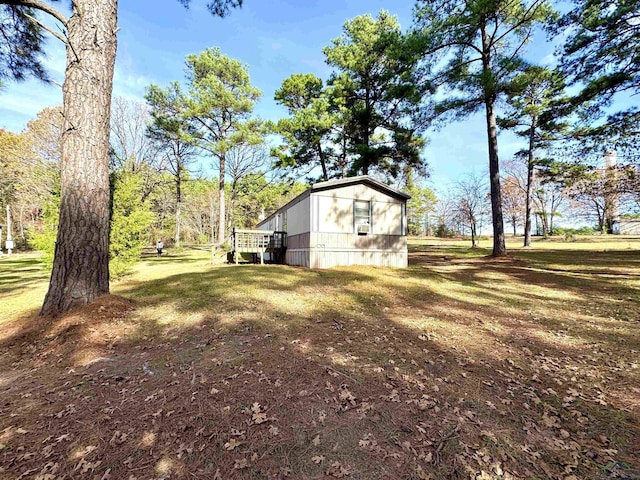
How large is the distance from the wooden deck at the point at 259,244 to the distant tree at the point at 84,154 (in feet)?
27.5

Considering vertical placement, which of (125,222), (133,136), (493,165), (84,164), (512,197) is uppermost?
(133,136)

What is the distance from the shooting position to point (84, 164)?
446 centimetres

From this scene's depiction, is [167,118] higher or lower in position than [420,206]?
higher

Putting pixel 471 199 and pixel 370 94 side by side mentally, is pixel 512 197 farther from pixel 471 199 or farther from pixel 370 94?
pixel 370 94

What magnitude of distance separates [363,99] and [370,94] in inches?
20.5

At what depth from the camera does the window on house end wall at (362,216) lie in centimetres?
1162

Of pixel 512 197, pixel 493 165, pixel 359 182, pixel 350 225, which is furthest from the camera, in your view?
pixel 512 197

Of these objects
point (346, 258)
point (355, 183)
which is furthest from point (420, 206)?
point (346, 258)

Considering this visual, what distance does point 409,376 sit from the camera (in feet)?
10.5

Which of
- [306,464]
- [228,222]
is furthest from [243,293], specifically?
[228,222]

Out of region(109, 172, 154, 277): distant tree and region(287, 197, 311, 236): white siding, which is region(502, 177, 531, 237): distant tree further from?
region(109, 172, 154, 277): distant tree

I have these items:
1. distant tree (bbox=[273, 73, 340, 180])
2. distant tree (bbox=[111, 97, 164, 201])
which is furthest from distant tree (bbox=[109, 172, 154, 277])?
distant tree (bbox=[111, 97, 164, 201])

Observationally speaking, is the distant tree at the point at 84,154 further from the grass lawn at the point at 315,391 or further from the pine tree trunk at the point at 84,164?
the grass lawn at the point at 315,391

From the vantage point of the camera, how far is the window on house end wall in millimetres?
11617
